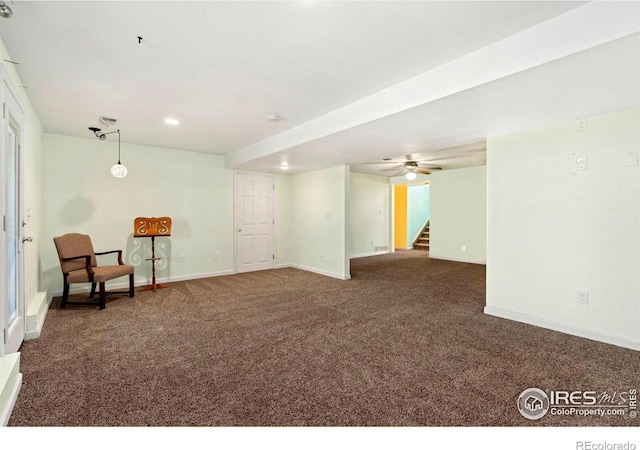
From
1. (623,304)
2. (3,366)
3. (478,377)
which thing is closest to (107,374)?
(3,366)

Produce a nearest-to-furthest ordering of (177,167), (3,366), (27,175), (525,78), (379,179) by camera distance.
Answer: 1. (3,366)
2. (525,78)
3. (27,175)
4. (177,167)
5. (379,179)

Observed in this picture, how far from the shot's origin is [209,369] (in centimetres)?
237

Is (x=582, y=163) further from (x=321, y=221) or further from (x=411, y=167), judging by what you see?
(x=321, y=221)

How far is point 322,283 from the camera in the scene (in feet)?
17.6

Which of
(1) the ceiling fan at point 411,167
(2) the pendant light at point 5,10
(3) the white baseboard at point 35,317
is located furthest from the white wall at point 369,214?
(2) the pendant light at point 5,10

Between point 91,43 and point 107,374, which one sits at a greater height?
point 91,43

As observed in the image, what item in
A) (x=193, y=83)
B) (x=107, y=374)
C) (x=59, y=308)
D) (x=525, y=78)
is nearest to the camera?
(x=525, y=78)

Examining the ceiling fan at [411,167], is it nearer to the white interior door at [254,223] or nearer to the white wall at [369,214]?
the white wall at [369,214]

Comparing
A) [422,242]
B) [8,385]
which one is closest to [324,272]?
[8,385]

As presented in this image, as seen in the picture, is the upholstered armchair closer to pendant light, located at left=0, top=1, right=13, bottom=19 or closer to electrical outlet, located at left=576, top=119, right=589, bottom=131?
pendant light, located at left=0, top=1, right=13, bottom=19

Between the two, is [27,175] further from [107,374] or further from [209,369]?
→ [209,369]

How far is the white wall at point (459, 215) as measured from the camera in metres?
7.31

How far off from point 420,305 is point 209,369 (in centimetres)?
275

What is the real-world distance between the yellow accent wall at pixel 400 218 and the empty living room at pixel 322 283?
518 centimetres
